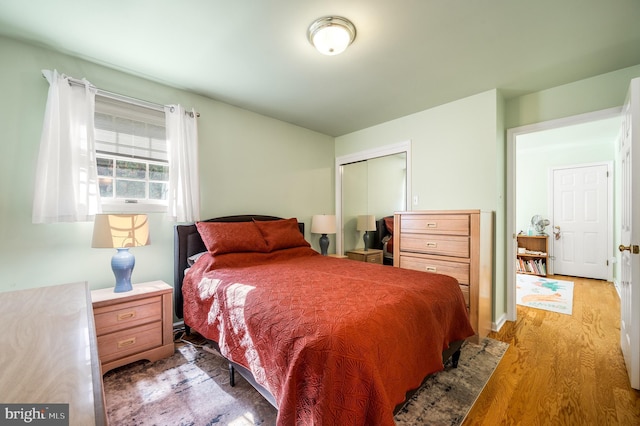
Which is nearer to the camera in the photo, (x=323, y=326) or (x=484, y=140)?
(x=323, y=326)

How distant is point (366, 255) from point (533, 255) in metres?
3.39

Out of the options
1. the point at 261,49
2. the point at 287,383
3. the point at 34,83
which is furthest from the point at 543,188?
the point at 34,83

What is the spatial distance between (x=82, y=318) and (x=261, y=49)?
204cm

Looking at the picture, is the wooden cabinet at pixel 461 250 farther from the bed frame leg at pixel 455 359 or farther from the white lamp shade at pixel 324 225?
the white lamp shade at pixel 324 225

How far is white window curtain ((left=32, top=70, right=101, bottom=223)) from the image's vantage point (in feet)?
6.33

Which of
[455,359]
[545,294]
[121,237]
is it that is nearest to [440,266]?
[455,359]

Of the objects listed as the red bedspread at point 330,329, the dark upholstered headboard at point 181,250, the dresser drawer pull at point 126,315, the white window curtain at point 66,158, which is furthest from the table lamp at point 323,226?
the white window curtain at point 66,158

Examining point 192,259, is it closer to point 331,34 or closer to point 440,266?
point 331,34

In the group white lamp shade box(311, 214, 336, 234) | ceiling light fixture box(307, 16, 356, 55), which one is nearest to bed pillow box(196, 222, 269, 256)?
white lamp shade box(311, 214, 336, 234)

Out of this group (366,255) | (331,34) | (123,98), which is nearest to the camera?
(331,34)

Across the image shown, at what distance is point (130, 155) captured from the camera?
2396 millimetres

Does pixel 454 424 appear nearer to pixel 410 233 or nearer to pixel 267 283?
pixel 267 283

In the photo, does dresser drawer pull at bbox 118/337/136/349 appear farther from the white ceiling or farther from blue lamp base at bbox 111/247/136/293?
the white ceiling

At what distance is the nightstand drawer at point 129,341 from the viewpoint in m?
1.85
